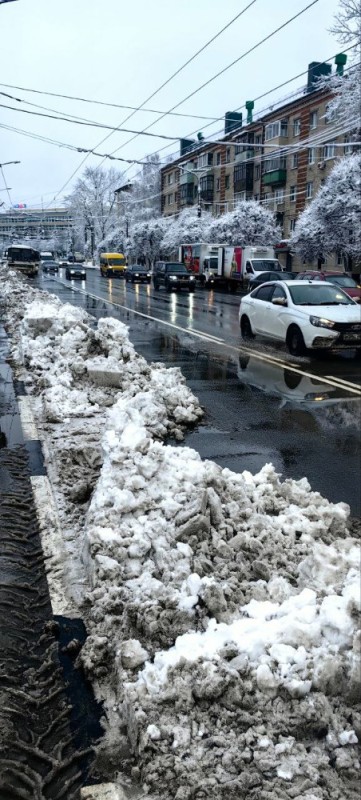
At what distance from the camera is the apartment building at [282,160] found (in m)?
45.7

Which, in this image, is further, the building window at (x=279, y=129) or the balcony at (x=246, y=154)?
the balcony at (x=246, y=154)

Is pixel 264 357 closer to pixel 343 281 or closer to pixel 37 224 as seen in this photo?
pixel 343 281

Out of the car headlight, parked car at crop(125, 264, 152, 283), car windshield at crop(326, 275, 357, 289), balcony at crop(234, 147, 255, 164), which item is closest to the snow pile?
the car headlight

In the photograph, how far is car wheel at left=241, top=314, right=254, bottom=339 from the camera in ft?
50.5

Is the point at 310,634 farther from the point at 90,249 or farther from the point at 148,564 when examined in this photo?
the point at 90,249

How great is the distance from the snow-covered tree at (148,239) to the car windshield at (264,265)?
32.3m


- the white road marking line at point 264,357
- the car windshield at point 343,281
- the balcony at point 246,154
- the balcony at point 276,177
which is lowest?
the white road marking line at point 264,357

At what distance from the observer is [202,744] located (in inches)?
103

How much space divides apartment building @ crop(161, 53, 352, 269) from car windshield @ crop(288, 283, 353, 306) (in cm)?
2695

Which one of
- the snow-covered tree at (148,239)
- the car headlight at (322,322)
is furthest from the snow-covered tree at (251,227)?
the car headlight at (322,322)

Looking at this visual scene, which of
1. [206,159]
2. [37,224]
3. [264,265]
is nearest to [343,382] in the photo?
[264,265]

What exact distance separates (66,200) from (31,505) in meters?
112

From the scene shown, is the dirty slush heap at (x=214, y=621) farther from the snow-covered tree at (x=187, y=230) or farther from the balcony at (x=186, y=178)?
the balcony at (x=186, y=178)

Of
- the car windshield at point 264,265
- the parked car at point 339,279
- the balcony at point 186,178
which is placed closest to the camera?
the parked car at point 339,279
